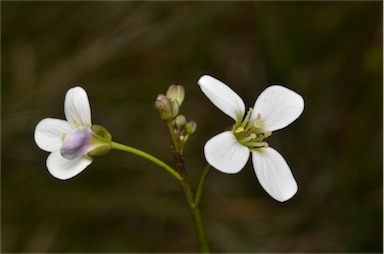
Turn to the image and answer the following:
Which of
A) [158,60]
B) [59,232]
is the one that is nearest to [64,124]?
[59,232]

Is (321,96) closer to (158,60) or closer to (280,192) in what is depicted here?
(158,60)

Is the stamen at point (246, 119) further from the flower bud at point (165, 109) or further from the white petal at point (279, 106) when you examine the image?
the flower bud at point (165, 109)

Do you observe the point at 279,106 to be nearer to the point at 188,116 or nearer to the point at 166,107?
the point at 166,107

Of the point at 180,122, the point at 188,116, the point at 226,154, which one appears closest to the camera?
the point at 226,154

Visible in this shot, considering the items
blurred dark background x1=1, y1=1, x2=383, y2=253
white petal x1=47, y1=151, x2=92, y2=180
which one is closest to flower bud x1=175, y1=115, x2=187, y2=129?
white petal x1=47, y1=151, x2=92, y2=180

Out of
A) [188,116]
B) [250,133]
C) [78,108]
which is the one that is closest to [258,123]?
[250,133]

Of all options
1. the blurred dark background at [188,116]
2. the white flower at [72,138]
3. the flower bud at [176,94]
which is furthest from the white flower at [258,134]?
the blurred dark background at [188,116]
